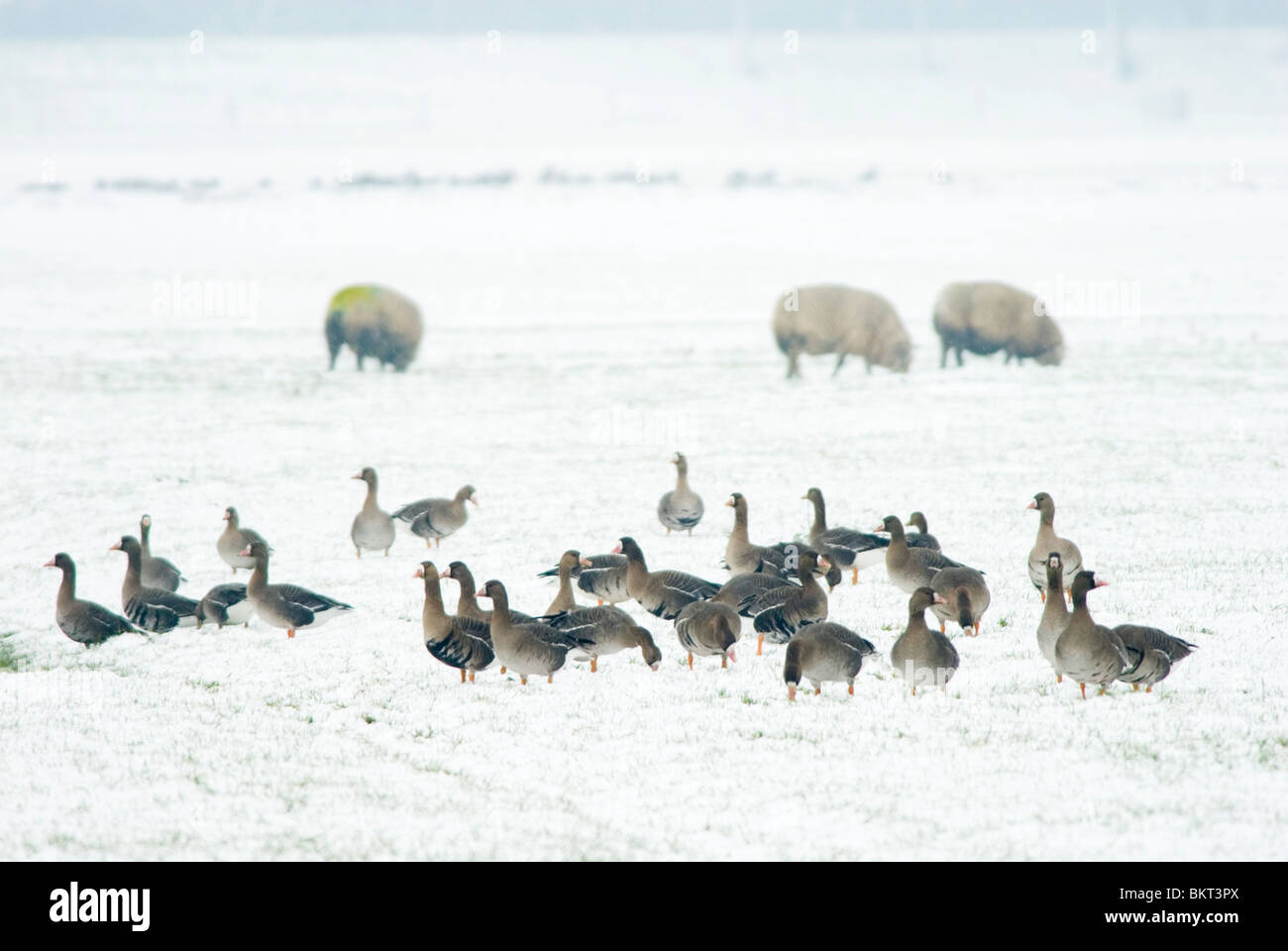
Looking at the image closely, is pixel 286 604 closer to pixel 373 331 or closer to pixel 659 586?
pixel 659 586

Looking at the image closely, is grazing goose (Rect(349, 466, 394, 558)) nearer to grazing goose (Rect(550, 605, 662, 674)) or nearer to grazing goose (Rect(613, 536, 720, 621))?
grazing goose (Rect(613, 536, 720, 621))

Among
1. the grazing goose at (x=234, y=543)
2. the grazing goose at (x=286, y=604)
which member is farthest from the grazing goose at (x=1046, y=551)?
the grazing goose at (x=234, y=543)

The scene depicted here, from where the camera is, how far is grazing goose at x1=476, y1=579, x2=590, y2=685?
9.46 m

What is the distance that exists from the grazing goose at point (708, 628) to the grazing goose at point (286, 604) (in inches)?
118

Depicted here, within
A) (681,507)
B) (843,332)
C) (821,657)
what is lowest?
(821,657)

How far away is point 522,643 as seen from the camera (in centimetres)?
952

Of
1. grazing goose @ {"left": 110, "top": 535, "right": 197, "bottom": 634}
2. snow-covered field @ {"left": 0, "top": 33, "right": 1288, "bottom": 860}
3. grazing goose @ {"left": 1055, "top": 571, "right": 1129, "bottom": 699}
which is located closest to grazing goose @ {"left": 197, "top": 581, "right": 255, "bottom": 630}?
grazing goose @ {"left": 110, "top": 535, "right": 197, "bottom": 634}

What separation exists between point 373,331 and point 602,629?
67.5 feet

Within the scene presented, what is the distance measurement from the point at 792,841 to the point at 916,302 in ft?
119

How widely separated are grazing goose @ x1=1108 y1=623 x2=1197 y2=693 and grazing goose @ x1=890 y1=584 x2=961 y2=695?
111 cm

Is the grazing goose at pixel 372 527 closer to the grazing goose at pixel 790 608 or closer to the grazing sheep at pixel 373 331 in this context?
the grazing goose at pixel 790 608

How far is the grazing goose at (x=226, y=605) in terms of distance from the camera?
11.2 meters

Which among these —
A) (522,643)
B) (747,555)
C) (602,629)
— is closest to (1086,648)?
(602,629)

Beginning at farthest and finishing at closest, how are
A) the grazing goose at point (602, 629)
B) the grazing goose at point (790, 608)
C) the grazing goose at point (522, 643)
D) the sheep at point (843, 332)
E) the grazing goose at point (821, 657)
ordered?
the sheep at point (843, 332) → the grazing goose at point (790, 608) → the grazing goose at point (602, 629) → the grazing goose at point (522, 643) → the grazing goose at point (821, 657)
